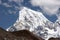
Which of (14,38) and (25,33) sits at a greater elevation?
(25,33)

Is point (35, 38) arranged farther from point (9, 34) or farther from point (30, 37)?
point (9, 34)

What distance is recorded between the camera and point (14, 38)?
41.1 metres

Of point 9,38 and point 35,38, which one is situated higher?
point 35,38

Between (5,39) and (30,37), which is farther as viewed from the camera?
(30,37)

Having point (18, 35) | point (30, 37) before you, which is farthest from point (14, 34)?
point (30, 37)

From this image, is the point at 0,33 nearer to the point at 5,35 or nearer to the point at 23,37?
the point at 5,35

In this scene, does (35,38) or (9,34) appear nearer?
(9,34)

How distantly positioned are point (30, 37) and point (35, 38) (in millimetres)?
1277

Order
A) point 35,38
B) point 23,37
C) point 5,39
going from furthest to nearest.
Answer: point 35,38
point 23,37
point 5,39

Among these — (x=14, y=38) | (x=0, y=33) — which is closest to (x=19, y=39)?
(x=14, y=38)

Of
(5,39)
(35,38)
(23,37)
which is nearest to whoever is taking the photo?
(5,39)

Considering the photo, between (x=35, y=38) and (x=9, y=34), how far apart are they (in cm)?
638

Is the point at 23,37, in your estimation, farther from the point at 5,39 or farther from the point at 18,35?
the point at 5,39

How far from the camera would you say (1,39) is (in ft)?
134
